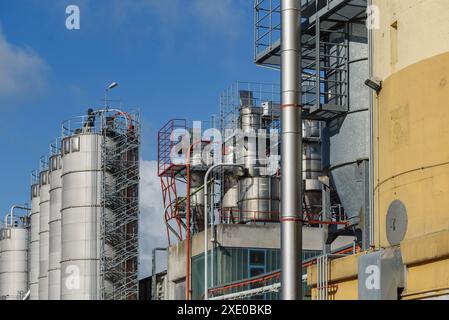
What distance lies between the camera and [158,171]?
44062mm

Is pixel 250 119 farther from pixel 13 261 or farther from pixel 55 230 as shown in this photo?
pixel 13 261

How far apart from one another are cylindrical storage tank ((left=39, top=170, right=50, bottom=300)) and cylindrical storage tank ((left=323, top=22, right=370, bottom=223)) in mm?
32851

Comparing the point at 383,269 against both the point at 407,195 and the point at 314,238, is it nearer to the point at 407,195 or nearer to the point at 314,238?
the point at 407,195

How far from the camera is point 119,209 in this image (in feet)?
161

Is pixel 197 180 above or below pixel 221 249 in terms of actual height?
above

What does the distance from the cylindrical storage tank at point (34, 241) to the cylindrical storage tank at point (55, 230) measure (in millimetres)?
6557

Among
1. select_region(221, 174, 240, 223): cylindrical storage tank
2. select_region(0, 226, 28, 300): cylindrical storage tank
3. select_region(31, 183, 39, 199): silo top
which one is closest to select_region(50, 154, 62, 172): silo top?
select_region(31, 183, 39, 199): silo top

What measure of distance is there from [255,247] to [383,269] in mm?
20714

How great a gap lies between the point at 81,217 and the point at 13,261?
65.7ft

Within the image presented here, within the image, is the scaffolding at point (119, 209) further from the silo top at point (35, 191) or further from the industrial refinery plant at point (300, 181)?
the silo top at point (35, 191)

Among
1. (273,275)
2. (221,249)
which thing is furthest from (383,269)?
(221,249)

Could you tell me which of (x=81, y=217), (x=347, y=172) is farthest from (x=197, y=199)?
(x=347, y=172)

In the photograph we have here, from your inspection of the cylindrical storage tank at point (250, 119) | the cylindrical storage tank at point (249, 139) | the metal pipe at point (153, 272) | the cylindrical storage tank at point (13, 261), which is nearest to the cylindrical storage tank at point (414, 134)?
the cylindrical storage tank at point (249, 139)
